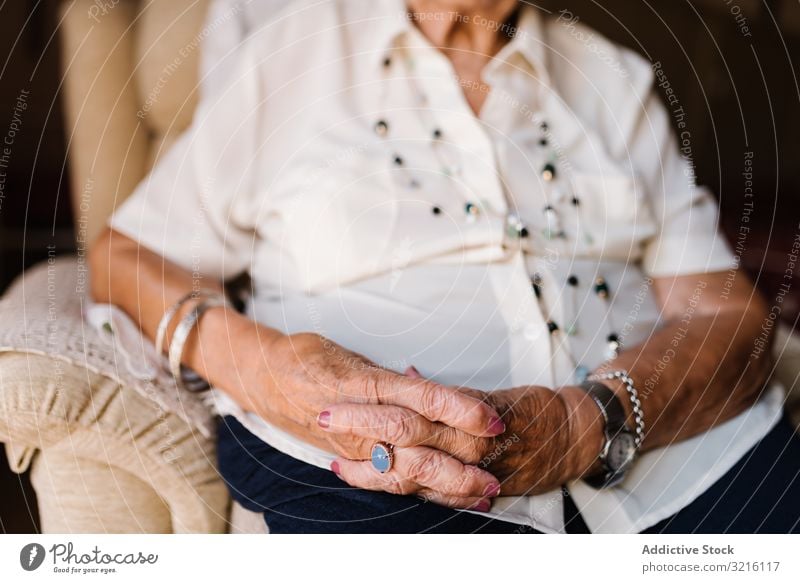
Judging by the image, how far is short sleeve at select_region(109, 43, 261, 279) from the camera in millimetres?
668

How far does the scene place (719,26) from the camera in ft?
4.77

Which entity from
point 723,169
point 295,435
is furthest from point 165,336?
point 723,169

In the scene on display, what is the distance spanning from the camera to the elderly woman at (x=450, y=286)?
582 millimetres

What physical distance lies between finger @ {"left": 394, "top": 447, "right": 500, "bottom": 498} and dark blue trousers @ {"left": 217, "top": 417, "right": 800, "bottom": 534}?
0.12 ft

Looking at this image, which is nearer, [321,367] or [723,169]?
[321,367]

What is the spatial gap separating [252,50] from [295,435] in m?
0.35

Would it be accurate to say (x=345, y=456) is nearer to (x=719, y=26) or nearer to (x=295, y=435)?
(x=295, y=435)

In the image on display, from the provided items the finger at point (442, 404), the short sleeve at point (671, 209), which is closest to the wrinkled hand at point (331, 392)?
the finger at point (442, 404)

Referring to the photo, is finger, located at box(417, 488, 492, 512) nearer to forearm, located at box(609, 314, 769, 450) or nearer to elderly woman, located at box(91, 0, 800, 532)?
elderly woman, located at box(91, 0, 800, 532)

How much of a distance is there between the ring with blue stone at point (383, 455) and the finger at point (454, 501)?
4 cm

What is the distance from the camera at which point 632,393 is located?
2.05ft

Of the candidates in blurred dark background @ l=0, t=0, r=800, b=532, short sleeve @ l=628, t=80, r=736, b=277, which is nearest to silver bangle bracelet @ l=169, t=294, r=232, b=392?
short sleeve @ l=628, t=80, r=736, b=277

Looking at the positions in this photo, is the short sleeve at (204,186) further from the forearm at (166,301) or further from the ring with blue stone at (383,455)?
the ring with blue stone at (383,455)

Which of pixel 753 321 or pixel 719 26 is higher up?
pixel 719 26
